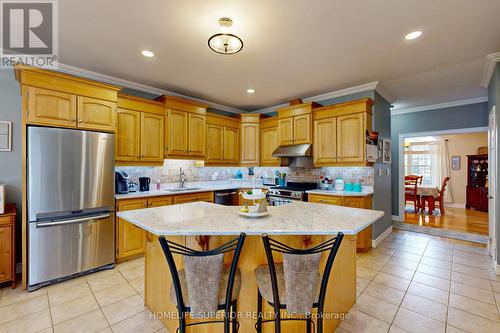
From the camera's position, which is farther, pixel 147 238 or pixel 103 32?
pixel 103 32

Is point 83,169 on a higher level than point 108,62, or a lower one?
lower

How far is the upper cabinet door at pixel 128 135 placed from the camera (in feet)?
11.1

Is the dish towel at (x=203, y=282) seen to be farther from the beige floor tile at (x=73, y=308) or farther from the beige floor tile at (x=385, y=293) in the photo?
the beige floor tile at (x=385, y=293)

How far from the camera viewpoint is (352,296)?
2191 mm

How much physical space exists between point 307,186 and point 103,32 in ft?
12.6

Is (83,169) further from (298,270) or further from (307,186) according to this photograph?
(307,186)

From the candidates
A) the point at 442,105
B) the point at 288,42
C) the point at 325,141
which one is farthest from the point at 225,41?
the point at 442,105

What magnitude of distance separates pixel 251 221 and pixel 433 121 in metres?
5.57

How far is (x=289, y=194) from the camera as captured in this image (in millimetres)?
4168

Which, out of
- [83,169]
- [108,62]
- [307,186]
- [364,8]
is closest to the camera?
[364,8]

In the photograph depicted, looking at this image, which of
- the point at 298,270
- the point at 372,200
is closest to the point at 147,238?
the point at 298,270

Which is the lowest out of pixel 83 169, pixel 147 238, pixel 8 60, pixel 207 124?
pixel 147 238

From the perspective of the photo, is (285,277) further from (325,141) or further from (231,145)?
(231,145)

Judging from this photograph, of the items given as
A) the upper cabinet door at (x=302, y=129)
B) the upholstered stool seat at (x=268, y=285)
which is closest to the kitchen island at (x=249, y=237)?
the upholstered stool seat at (x=268, y=285)
